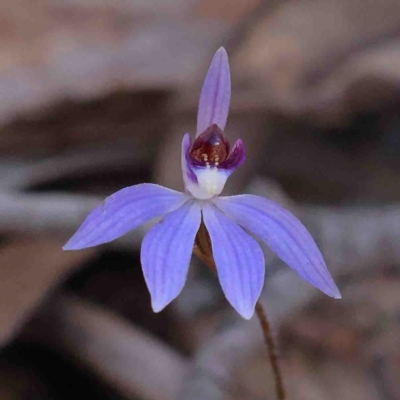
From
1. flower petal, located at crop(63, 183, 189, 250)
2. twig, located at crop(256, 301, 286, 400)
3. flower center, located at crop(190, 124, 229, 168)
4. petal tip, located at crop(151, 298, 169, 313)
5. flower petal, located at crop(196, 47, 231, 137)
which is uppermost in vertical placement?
flower petal, located at crop(196, 47, 231, 137)

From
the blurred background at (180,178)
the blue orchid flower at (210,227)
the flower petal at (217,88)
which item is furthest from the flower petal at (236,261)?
the blurred background at (180,178)

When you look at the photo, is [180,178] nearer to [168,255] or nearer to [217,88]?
[217,88]

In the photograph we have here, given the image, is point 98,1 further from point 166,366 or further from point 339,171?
point 166,366

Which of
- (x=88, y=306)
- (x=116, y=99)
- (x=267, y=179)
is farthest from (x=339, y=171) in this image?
(x=88, y=306)

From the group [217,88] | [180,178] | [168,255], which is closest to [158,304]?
[168,255]

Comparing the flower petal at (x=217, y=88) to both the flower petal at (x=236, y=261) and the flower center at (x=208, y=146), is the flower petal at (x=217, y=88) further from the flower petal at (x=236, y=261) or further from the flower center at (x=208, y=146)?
the flower petal at (x=236, y=261)

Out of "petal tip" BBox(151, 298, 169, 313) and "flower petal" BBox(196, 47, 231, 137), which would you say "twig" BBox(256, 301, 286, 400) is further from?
"flower petal" BBox(196, 47, 231, 137)

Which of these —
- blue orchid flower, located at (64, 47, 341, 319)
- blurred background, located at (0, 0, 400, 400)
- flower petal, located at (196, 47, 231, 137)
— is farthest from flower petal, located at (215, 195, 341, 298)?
blurred background, located at (0, 0, 400, 400)
